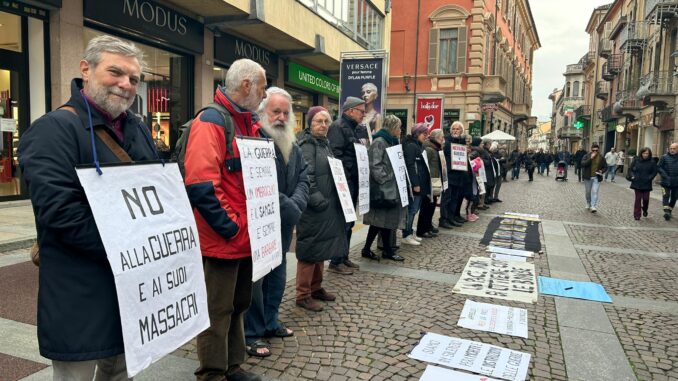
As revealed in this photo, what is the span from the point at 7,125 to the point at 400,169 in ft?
23.3

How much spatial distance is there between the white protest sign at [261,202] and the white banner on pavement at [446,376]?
1.23 meters

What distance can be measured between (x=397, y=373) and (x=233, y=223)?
1.56 m

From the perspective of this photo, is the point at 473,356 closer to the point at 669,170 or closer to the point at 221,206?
the point at 221,206

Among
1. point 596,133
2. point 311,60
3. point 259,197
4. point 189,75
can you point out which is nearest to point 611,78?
point 596,133

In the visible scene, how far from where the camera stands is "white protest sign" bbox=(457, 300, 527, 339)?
13.2ft

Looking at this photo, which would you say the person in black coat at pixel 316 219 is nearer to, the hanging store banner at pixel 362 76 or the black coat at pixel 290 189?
the black coat at pixel 290 189

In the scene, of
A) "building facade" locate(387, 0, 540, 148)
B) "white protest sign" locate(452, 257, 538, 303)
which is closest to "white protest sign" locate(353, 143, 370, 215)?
"white protest sign" locate(452, 257, 538, 303)

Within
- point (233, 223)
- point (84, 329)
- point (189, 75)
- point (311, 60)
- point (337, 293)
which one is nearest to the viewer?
point (84, 329)

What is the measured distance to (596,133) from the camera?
164ft

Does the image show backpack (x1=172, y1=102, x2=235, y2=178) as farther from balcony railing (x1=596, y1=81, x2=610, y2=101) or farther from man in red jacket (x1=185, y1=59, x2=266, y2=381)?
balcony railing (x1=596, y1=81, x2=610, y2=101)

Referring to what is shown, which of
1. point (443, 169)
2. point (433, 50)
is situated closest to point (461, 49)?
point (433, 50)

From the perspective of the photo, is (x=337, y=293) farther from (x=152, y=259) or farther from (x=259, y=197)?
(x=152, y=259)

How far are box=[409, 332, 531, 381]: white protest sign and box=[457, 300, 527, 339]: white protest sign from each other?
1.28 ft

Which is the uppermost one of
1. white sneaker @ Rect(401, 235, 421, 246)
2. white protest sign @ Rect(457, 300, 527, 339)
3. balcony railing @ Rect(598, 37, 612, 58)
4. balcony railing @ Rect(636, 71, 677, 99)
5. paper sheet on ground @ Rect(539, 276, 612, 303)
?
balcony railing @ Rect(598, 37, 612, 58)
